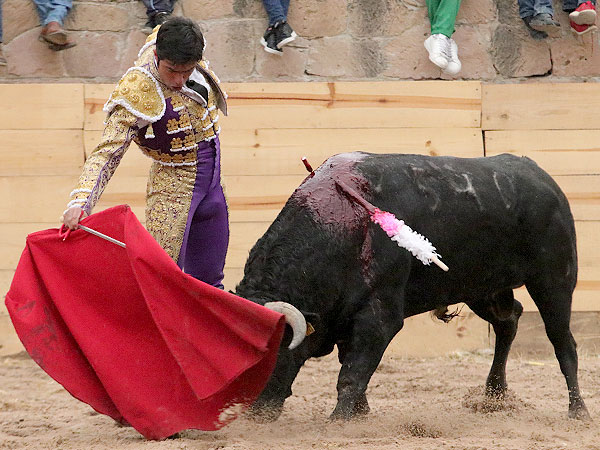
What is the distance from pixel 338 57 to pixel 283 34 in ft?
1.38

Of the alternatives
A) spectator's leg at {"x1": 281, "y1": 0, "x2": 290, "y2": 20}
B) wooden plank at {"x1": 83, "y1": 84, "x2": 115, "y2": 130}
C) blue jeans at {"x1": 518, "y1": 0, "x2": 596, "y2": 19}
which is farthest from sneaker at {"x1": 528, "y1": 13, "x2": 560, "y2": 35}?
wooden plank at {"x1": 83, "y1": 84, "x2": 115, "y2": 130}

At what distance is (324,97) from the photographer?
6023 millimetres

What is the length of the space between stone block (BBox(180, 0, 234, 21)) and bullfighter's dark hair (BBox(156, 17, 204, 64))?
266 cm

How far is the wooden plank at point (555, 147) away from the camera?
6035 mm

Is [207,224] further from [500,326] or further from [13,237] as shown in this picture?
[13,237]

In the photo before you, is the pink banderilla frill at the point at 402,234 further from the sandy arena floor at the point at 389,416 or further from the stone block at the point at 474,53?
the stone block at the point at 474,53

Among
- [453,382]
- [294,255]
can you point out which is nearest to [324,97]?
[453,382]

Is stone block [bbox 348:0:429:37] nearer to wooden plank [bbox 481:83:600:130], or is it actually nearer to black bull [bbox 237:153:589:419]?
wooden plank [bbox 481:83:600:130]

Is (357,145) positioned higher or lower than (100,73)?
lower

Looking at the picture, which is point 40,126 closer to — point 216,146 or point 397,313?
point 216,146

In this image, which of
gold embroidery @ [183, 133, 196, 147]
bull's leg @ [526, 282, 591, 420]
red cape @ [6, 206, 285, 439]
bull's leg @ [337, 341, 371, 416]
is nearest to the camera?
red cape @ [6, 206, 285, 439]

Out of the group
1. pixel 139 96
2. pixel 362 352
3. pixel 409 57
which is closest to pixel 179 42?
pixel 139 96

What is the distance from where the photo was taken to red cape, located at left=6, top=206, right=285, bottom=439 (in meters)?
3.44

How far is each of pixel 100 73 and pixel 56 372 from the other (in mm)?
2945
